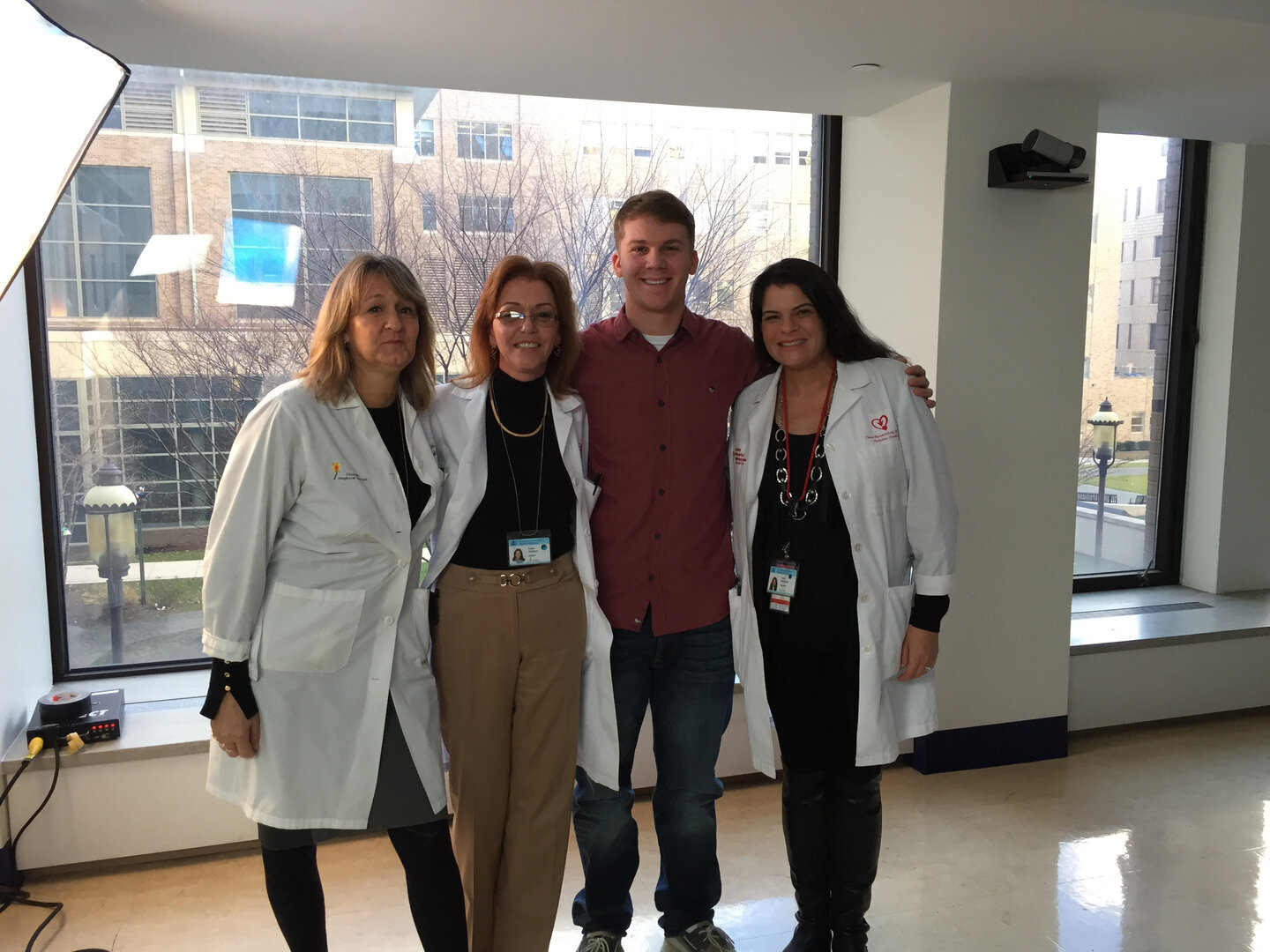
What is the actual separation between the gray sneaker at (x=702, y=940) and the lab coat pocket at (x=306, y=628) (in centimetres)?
117

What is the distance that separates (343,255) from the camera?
314cm

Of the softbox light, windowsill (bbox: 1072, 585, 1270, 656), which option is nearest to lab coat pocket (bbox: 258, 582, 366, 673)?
the softbox light

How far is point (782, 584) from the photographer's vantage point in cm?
210

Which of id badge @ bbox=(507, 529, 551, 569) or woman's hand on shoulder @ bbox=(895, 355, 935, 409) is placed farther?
woman's hand on shoulder @ bbox=(895, 355, 935, 409)

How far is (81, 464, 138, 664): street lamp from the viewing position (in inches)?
121

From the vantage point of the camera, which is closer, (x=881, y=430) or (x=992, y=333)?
(x=881, y=430)

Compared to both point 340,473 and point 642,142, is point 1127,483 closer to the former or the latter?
point 642,142

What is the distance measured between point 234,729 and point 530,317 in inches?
40.4

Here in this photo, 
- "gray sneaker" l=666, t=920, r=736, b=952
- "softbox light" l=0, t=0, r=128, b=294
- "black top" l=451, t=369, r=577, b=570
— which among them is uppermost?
"softbox light" l=0, t=0, r=128, b=294

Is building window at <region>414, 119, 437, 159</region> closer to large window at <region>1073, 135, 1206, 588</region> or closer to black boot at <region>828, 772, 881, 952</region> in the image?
black boot at <region>828, 772, 881, 952</region>

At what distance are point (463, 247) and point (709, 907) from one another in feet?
7.34

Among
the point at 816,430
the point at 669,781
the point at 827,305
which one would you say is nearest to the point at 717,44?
the point at 827,305

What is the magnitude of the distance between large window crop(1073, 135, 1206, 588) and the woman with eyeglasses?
119 inches

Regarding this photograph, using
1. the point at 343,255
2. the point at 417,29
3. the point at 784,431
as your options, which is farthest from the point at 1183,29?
the point at 343,255
